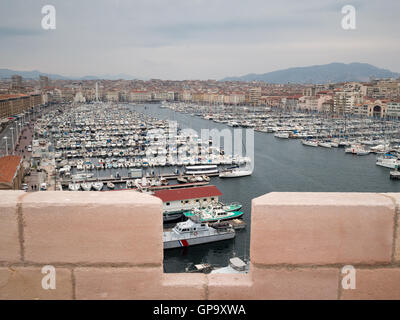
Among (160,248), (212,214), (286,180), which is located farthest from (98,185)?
(160,248)

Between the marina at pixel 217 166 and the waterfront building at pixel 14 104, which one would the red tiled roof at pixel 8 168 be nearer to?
the marina at pixel 217 166

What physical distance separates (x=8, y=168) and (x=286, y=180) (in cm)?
1124

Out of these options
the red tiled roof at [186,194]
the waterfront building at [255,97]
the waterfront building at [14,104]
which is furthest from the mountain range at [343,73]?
the red tiled roof at [186,194]

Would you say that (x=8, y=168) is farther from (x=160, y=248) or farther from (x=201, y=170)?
(x=160, y=248)

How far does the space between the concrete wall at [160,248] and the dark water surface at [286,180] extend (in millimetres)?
7771

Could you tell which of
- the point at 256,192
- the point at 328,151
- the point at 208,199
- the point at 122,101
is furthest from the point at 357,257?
the point at 122,101

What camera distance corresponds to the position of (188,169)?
19094 mm

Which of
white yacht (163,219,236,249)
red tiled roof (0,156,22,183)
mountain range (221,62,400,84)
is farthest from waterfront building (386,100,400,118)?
mountain range (221,62,400,84)

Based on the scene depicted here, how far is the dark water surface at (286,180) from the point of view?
373 inches

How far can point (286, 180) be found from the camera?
1720cm
